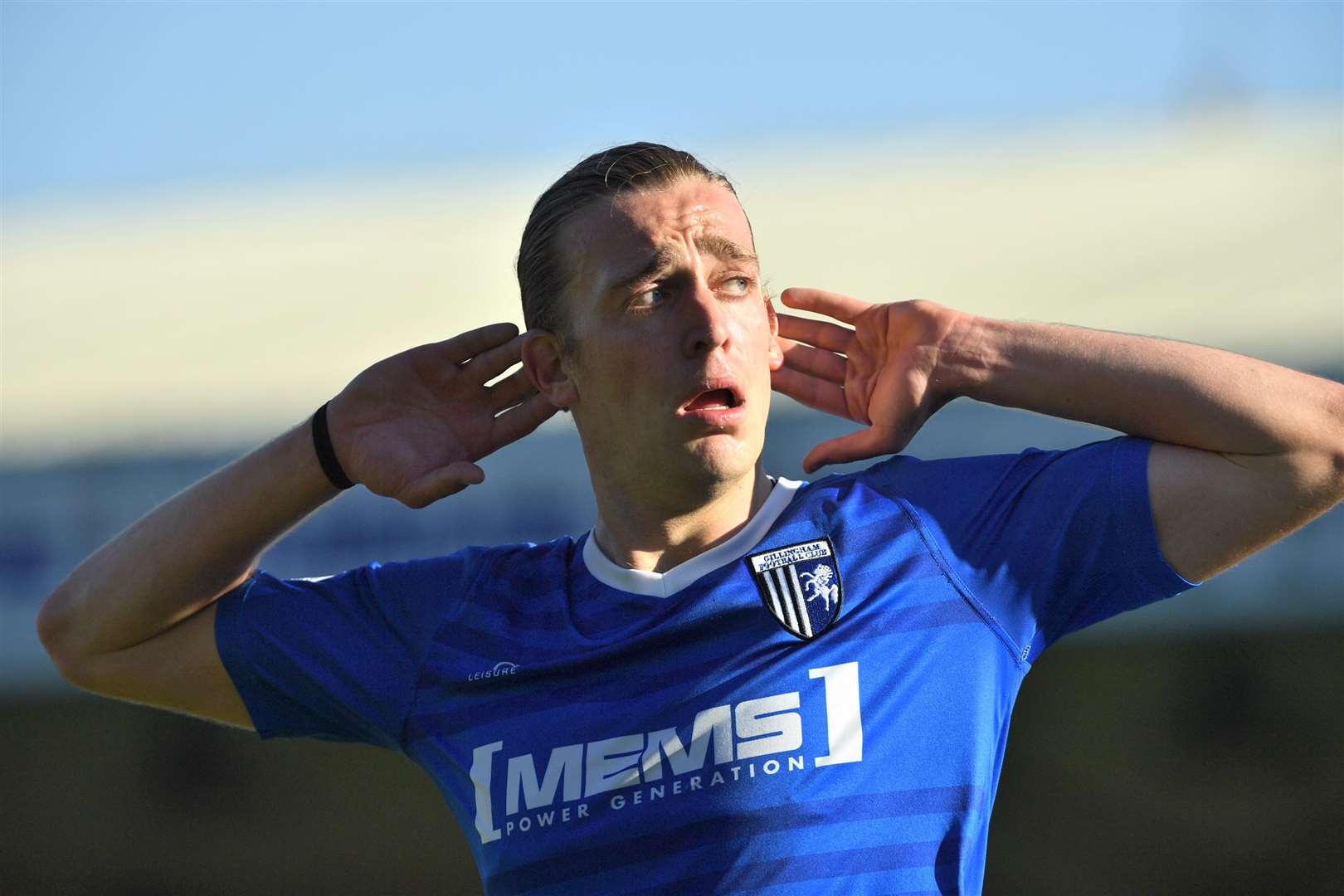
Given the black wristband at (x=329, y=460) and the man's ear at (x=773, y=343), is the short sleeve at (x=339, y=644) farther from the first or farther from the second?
the man's ear at (x=773, y=343)

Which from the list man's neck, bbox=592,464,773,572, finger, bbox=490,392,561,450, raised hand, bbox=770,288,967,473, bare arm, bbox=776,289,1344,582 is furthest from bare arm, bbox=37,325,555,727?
bare arm, bbox=776,289,1344,582

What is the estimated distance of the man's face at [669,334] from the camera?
283 centimetres

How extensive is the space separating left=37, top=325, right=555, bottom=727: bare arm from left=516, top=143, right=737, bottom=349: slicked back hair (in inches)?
3.9

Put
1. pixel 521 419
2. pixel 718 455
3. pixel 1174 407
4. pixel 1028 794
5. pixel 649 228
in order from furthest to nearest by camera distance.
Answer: pixel 1028 794 < pixel 521 419 < pixel 649 228 < pixel 718 455 < pixel 1174 407

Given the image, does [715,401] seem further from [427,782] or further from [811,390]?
[427,782]

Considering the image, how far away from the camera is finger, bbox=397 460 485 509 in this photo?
9.64 feet

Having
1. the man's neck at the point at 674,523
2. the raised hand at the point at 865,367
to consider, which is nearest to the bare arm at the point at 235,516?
the man's neck at the point at 674,523

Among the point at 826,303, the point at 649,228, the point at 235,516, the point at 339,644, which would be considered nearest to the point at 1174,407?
the point at 826,303

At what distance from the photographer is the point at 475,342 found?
3.17m

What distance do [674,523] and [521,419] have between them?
0.42 metres

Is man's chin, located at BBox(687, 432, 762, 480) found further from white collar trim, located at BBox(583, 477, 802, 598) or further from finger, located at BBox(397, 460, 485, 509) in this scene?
finger, located at BBox(397, 460, 485, 509)

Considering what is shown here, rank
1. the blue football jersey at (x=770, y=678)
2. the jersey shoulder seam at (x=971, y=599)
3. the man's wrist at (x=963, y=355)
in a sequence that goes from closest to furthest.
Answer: the blue football jersey at (x=770, y=678) → the jersey shoulder seam at (x=971, y=599) → the man's wrist at (x=963, y=355)

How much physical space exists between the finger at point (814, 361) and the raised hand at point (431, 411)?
19.8 inches

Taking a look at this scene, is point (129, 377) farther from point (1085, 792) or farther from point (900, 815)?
point (900, 815)
